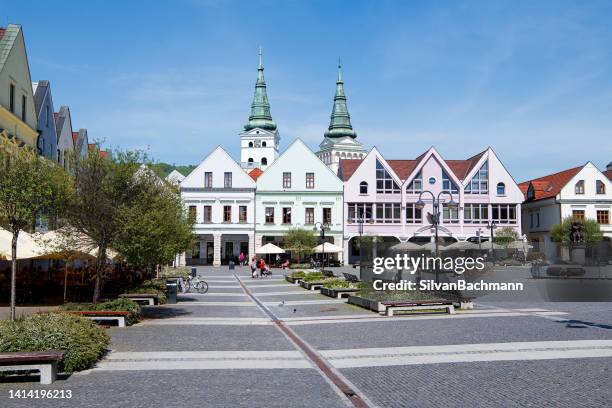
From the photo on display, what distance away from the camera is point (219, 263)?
66.0 metres

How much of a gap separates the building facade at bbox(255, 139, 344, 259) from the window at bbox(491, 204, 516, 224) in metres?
15.8

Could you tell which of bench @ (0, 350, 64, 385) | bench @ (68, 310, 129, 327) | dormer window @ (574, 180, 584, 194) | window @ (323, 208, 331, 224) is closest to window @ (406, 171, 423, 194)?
window @ (323, 208, 331, 224)

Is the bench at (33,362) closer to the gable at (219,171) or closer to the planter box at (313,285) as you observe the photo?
the planter box at (313,285)

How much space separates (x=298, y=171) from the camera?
67375 mm

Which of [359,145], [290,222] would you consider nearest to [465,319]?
[290,222]

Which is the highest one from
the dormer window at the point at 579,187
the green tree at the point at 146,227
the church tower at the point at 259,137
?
the church tower at the point at 259,137

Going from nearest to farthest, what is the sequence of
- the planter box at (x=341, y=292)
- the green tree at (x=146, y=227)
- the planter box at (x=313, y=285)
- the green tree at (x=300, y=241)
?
the green tree at (x=146, y=227)
the planter box at (x=341, y=292)
the planter box at (x=313, y=285)
the green tree at (x=300, y=241)

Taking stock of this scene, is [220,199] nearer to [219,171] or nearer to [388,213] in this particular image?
[219,171]

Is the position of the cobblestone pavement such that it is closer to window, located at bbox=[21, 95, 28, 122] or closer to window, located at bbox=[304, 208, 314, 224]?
window, located at bbox=[21, 95, 28, 122]

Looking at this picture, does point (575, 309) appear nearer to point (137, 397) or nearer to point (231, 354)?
point (231, 354)

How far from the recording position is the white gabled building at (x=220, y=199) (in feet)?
217

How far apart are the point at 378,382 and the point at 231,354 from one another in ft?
12.5

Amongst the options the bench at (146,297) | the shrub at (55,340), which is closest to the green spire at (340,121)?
the bench at (146,297)

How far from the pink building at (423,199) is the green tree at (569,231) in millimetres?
5428
